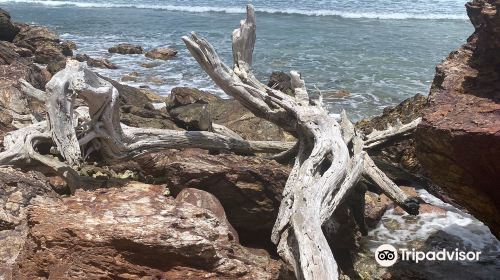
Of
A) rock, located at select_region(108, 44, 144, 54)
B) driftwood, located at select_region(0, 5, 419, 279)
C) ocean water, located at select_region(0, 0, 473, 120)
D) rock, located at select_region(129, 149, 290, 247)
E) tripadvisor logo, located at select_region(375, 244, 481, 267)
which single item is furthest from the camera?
rock, located at select_region(108, 44, 144, 54)

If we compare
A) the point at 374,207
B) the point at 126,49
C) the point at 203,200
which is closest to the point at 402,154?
the point at 374,207

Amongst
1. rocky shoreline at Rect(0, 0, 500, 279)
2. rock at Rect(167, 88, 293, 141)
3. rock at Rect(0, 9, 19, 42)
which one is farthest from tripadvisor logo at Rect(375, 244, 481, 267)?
rock at Rect(0, 9, 19, 42)

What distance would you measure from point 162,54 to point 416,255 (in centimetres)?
1496

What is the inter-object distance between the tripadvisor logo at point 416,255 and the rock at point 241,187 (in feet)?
4.59

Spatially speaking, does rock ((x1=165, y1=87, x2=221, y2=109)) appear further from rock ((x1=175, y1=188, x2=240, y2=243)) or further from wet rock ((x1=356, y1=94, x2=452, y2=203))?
rock ((x1=175, y1=188, x2=240, y2=243))

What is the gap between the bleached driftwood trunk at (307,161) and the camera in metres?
4.18

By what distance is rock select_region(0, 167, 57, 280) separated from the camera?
424 centimetres

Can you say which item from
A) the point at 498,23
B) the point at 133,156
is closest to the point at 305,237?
the point at 498,23

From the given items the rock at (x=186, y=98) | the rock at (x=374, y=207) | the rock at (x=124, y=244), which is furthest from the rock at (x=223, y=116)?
the rock at (x=124, y=244)

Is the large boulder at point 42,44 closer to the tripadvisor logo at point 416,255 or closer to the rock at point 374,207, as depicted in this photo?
the rock at point 374,207

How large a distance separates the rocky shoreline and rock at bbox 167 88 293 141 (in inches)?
73.6

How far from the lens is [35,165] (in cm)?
631

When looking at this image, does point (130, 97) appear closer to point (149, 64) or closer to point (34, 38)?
point (149, 64)

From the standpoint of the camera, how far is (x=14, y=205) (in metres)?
5.13
